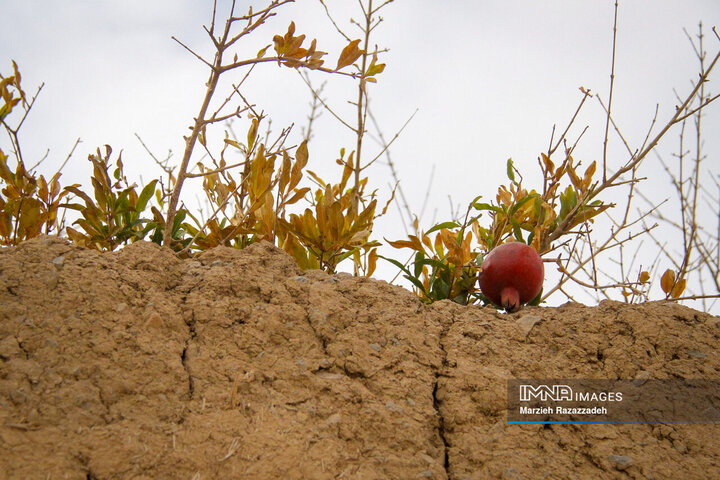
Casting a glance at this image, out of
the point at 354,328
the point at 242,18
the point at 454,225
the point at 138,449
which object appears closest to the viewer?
the point at 138,449

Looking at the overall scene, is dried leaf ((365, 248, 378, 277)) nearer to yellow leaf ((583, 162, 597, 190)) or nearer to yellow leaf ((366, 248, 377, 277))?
yellow leaf ((366, 248, 377, 277))

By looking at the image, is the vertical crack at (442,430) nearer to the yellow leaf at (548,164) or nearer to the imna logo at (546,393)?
the imna logo at (546,393)

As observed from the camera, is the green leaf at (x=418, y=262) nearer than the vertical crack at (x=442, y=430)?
No

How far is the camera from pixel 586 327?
1.68 meters

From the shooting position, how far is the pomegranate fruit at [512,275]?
1880 millimetres

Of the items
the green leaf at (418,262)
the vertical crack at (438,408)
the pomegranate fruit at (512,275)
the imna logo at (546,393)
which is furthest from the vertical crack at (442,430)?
the green leaf at (418,262)

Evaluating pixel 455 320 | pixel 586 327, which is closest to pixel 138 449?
pixel 455 320

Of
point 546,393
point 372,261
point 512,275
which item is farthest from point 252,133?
point 546,393

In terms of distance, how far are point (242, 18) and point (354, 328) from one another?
1107mm

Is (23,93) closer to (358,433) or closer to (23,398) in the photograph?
(23,398)

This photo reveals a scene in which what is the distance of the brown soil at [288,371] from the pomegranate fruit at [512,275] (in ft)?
0.49

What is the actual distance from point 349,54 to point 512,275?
0.96m

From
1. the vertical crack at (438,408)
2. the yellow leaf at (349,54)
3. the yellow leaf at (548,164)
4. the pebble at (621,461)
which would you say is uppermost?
the yellow leaf at (349,54)

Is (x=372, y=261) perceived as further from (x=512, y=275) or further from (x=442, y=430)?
(x=442, y=430)
